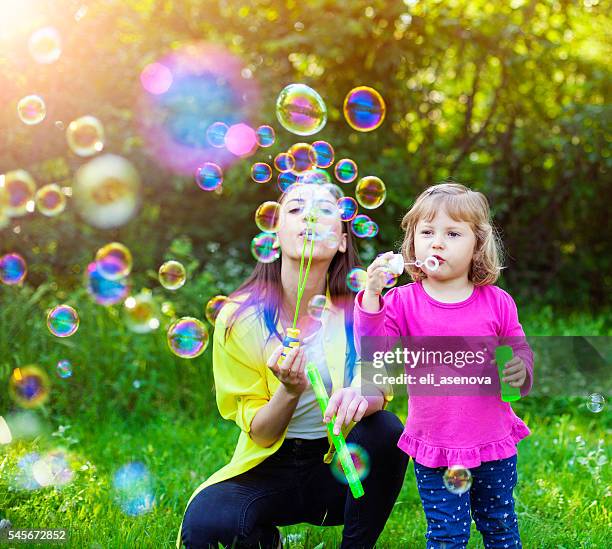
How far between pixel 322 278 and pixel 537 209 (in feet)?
13.7

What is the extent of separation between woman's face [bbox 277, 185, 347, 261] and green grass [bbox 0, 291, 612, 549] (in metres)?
0.92

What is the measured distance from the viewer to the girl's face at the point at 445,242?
7.02 ft

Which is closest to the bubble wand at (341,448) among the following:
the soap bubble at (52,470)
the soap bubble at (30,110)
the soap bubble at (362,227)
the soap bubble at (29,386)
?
the soap bubble at (362,227)

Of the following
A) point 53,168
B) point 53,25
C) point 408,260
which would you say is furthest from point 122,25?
point 408,260

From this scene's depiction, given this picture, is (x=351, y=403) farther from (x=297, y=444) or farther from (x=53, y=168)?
(x=53, y=168)

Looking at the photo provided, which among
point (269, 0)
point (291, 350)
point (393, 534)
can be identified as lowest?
point (393, 534)

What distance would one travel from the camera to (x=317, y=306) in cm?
245

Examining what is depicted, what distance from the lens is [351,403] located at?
2.10m

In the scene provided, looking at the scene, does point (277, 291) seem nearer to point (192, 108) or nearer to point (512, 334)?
point (512, 334)

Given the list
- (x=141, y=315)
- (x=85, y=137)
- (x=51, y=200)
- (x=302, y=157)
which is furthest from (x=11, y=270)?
(x=302, y=157)

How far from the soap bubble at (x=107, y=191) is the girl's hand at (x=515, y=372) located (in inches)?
141

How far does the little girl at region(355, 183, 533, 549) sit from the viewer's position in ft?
6.79

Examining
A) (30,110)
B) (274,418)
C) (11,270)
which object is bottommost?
(274,418)

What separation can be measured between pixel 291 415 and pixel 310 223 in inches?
21.5
